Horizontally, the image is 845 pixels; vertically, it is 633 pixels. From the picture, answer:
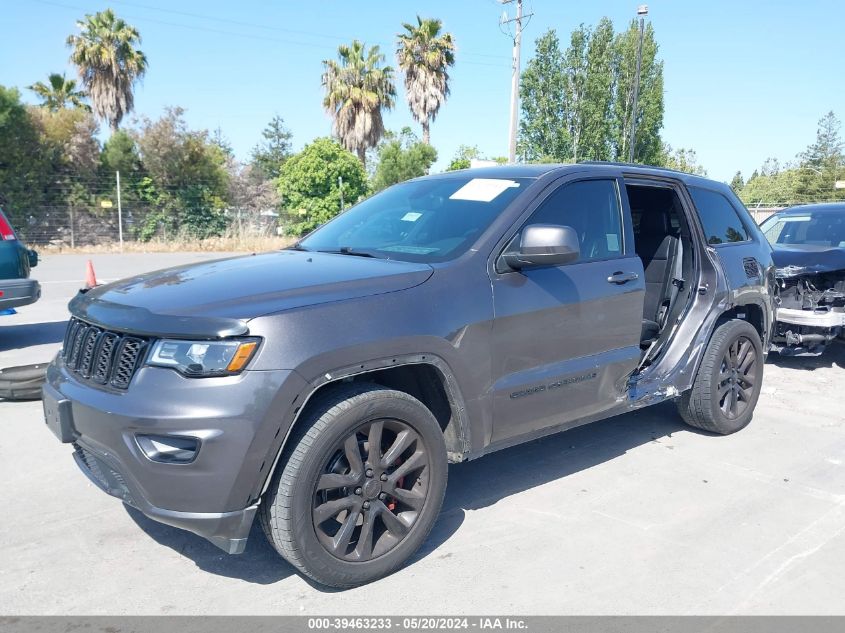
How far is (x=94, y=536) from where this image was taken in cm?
350

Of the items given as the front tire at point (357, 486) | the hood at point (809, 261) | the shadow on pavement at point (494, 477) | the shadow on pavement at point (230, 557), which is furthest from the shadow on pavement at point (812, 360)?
the shadow on pavement at point (230, 557)

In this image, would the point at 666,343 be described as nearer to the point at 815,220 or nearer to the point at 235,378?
the point at 235,378

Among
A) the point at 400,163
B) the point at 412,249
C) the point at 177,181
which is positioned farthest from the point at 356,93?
the point at 412,249

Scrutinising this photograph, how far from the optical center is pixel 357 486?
3.00 metres

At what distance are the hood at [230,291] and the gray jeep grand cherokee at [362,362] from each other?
0.04 feet

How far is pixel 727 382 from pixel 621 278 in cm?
167

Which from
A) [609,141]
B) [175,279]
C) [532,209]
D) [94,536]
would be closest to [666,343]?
[532,209]

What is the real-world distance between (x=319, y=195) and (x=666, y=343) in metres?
28.0

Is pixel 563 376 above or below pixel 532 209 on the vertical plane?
below

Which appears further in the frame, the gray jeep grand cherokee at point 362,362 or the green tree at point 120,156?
the green tree at point 120,156

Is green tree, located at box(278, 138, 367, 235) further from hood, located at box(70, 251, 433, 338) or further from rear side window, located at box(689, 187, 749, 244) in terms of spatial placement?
hood, located at box(70, 251, 433, 338)

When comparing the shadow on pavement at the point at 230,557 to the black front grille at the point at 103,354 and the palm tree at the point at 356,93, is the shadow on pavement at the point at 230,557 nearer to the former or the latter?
the black front grille at the point at 103,354

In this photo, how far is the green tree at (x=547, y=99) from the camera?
43.6 metres

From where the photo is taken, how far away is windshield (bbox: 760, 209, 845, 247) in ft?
26.6
